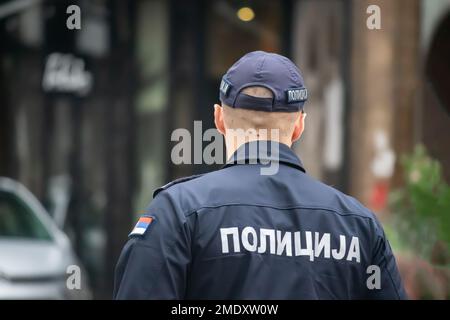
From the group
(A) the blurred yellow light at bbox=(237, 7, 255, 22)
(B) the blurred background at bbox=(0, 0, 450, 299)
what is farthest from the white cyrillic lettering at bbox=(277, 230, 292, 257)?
(A) the blurred yellow light at bbox=(237, 7, 255, 22)

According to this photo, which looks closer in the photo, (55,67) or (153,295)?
(153,295)

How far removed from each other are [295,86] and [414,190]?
10.4 feet

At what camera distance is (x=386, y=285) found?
8.27 ft

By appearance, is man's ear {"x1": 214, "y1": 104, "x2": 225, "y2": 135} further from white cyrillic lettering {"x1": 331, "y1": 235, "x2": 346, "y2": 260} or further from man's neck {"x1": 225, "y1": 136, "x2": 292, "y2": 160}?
white cyrillic lettering {"x1": 331, "y1": 235, "x2": 346, "y2": 260}

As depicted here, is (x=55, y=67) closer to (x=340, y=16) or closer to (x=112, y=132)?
(x=112, y=132)

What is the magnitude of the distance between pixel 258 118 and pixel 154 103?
9797 millimetres

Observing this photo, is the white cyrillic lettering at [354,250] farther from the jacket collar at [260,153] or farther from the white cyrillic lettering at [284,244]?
the jacket collar at [260,153]

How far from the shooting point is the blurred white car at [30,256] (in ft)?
26.5

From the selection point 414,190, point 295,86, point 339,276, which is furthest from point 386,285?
point 414,190

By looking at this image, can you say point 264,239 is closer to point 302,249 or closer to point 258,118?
point 302,249

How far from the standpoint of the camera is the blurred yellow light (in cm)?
1161

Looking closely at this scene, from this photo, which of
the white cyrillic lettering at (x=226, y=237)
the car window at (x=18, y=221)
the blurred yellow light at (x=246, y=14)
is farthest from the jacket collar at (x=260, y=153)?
the blurred yellow light at (x=246, y=14)

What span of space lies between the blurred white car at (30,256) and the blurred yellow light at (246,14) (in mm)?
3756

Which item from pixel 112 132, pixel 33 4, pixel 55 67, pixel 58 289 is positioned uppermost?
pixel 33 4
